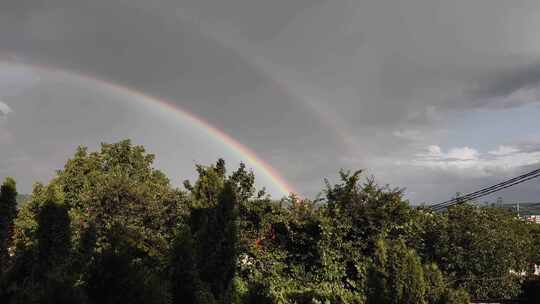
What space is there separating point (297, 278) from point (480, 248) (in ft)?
30.9

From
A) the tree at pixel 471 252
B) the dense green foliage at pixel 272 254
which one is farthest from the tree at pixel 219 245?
the tree at pixel 471 252

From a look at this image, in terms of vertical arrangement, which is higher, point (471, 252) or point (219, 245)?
point (471, 252)

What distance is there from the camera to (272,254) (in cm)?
1639

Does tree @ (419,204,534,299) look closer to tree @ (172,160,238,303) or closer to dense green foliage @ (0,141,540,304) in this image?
dense green foliage @ (0,141,540,304)

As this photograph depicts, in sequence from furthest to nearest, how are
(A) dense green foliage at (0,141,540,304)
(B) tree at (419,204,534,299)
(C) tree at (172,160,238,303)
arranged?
(B) tree at (419,204,534,299), (C) tree at (172,160,238,303), (A) dense green foliage at (0,141,540,304)

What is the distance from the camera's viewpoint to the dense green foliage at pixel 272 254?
1037 centimetres

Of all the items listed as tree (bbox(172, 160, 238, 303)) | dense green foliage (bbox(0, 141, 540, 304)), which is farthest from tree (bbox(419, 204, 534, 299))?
tree (bbox(172, 160, 238, 303))

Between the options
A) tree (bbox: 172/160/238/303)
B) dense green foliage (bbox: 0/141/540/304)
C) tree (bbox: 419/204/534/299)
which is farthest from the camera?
tree (bbox: 419/204/534/299)

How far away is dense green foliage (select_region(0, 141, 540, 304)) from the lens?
1037cm

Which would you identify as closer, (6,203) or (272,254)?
(272,254)

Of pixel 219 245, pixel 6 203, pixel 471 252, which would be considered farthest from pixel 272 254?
pixel 6 203

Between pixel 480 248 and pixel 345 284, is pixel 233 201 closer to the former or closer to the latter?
pixel 345 284

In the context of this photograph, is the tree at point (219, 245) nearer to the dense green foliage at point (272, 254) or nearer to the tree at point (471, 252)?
the dense green foliage at point (272, 254)

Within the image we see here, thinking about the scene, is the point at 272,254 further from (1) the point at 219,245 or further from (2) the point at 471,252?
(2) the point at 471,252
